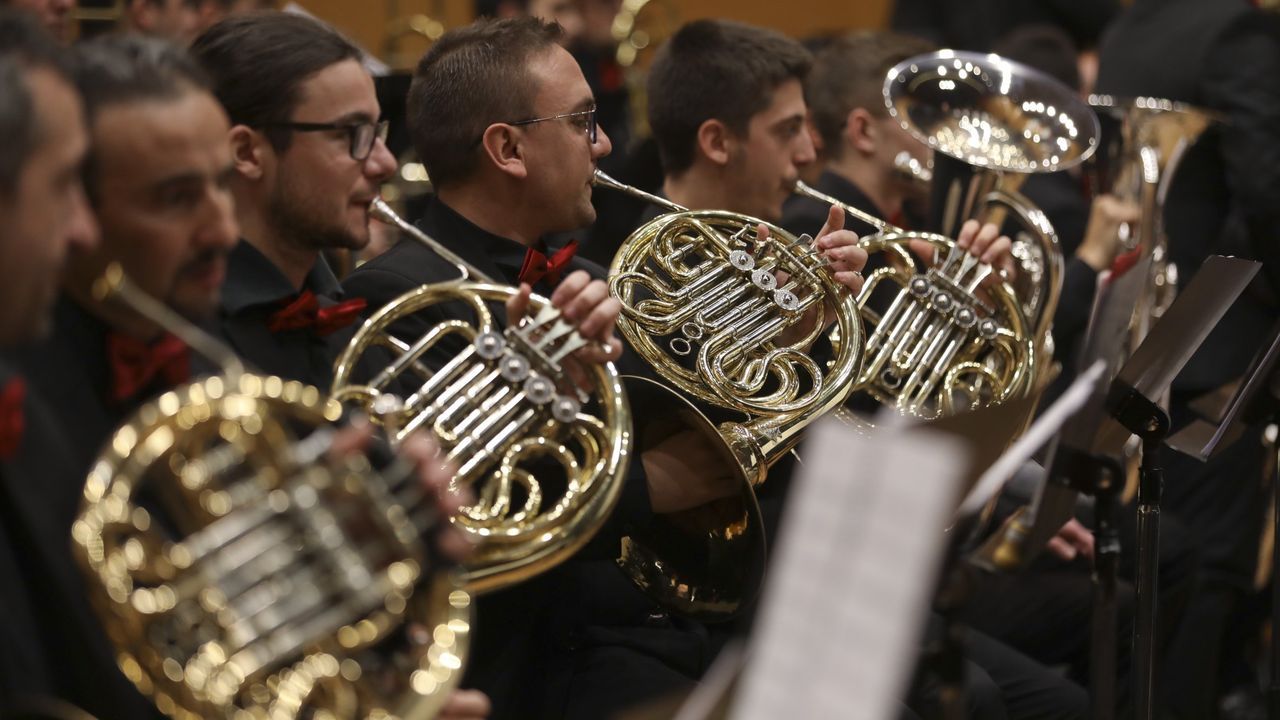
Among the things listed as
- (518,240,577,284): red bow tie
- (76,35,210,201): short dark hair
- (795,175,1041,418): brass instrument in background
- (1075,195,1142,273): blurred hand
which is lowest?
(1075,195,1142,273): blurred hand

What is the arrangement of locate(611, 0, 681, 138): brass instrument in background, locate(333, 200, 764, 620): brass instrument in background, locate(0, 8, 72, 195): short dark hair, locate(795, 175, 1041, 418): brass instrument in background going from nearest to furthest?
locate(0, 8, 72, 195): short dark hair → locate(333, 200, 764, 620): brass instrument in background → locate(795, 175, 1041, 418): brass instrument in background → locate(611, 0, 681, 138): brass instrument in background

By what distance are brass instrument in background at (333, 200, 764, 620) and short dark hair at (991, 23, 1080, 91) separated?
311 cm

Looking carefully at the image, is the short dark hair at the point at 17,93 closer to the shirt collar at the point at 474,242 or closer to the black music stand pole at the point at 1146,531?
the shirt collar at the point at 474,242

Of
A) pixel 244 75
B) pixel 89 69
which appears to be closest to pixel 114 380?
pixel 89 69

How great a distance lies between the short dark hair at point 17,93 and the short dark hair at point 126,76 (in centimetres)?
Result: 12

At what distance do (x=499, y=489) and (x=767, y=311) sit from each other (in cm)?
84

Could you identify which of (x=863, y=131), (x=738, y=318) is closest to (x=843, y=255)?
(x=738, y=318)

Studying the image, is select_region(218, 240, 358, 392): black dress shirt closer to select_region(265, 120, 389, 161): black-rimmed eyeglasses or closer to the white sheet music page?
select_region(265, 120, 389, 161): black-rimmed eyeglasses

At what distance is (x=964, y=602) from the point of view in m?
1.77

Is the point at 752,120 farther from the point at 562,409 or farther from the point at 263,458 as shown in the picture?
the point at 263,458

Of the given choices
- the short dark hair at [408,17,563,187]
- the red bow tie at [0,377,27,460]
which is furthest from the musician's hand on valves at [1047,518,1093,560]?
the red bow tie at [0,377,27,460]

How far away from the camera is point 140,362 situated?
1.73 m

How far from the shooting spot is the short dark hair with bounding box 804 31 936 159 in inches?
153

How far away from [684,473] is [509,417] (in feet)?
1.32
